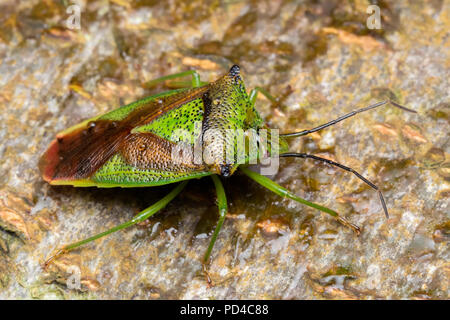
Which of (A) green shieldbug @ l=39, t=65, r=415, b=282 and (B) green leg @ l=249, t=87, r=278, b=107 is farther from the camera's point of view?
(B) green leg @ l=249, t=87, r=278, b=107

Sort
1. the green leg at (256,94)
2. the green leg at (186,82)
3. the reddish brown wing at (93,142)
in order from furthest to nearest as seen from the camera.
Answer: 1. the green leg at (186,82)
2. the green leg at (256,94)
3. the reddish brown wing at (93,142)

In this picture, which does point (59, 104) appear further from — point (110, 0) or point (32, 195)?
point (110, 0)

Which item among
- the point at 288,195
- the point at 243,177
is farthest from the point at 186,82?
the point at 288,195

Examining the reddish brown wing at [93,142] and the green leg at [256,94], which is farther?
the green leg at [256,94]

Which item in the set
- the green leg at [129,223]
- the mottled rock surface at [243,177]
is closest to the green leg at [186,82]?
the mottled rock surface at [243,177]

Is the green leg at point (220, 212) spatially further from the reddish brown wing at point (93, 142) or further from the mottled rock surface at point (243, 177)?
the reddish brown wing at point (93, 142)
